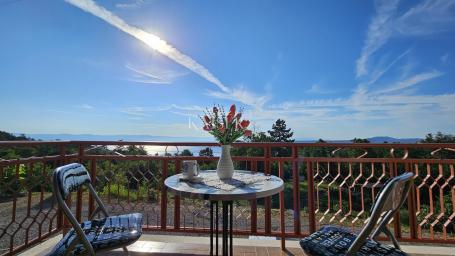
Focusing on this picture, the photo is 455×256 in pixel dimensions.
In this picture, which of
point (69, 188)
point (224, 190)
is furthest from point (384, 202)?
point (69, 188)

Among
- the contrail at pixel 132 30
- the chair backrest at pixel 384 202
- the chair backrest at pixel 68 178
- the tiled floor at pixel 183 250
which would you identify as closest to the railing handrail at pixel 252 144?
the chair backrest at pixel 68 178

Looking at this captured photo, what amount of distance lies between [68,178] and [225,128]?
1.11 m

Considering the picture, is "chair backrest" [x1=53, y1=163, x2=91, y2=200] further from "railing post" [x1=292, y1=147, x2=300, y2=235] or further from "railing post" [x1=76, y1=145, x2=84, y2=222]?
"railing post" [x1=292, y1=147, x2=300, y2=235]

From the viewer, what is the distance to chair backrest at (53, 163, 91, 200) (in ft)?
4.75

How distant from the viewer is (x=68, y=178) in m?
1.63

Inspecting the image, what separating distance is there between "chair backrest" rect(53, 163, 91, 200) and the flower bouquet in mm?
975

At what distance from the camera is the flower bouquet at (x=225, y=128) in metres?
1.99

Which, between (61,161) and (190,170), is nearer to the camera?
(190,170)

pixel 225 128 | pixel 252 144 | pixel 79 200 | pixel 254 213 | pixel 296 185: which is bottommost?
pixel 254 213

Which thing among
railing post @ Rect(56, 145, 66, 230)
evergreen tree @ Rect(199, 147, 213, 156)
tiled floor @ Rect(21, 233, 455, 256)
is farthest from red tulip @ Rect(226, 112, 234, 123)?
railing post @ Rect(56, 145, 66, 230)

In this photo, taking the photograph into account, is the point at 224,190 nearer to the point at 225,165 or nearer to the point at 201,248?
the point at 225,165

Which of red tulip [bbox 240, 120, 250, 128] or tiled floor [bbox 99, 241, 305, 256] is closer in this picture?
red tulip [bbox 240, 120, 250, 128]

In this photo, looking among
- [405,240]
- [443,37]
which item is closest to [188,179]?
[405,240]

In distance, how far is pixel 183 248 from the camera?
275cm
